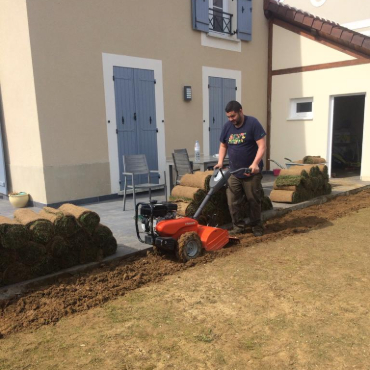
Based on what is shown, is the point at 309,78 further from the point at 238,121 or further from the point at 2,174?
the point at 2,174

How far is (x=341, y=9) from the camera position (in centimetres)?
1146

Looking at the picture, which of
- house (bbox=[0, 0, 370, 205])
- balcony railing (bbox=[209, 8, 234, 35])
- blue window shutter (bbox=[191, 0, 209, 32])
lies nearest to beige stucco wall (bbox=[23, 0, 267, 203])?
house (bbox=[0, 0, 370, 205])

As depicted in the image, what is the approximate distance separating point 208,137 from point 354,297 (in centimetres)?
651

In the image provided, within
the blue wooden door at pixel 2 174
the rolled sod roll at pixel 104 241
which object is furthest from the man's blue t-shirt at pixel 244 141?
the blue wooden door at pixel 2 174

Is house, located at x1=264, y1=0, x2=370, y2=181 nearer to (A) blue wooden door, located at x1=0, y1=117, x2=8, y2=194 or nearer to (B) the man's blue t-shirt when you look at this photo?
(B) the man's blue t-shirt

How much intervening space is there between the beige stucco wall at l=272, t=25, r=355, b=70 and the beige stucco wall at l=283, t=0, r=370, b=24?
2637 millimetres

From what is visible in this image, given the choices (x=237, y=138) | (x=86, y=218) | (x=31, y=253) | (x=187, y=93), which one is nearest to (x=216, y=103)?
(x=187, y=93)

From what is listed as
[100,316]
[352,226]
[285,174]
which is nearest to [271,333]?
[100,316]

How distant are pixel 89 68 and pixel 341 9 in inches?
355

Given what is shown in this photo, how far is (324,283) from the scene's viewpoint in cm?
334

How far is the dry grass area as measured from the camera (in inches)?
88.9

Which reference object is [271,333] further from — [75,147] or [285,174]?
[75,147]

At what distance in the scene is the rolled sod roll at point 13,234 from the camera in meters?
3.14

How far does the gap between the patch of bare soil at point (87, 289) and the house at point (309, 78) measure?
5.91 metres
